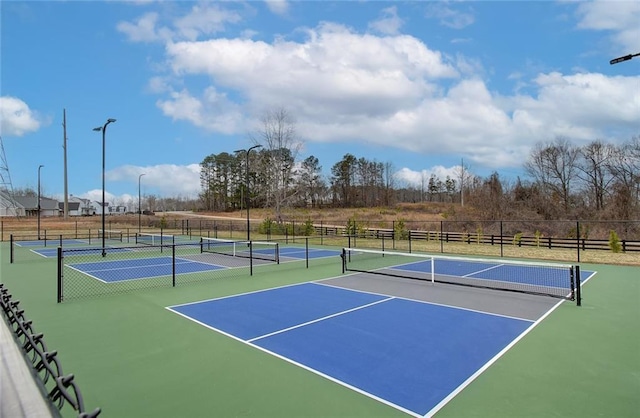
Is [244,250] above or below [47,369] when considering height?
below

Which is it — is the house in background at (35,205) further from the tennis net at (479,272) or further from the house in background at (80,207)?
the tennis net at (479,272)

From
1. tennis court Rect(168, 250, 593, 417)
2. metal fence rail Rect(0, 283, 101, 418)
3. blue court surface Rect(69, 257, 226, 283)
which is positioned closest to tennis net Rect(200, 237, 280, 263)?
blue court surface Rect(69, 257, 226, 283)

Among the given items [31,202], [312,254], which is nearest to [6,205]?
[31,202]

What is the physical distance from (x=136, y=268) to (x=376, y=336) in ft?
38.6

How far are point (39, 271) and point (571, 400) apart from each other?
16.2 meters

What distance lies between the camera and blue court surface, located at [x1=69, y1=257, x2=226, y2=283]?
42.4 feet

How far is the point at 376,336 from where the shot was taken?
6285 millimetres

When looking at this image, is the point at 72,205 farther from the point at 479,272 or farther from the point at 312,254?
the point at 479,272

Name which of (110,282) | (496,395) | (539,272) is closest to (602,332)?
(496,395)

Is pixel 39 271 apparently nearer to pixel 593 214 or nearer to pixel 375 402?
pixel 375 402

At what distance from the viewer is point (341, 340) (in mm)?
6102

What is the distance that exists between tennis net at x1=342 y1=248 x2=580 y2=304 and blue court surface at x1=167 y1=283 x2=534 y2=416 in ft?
8.11

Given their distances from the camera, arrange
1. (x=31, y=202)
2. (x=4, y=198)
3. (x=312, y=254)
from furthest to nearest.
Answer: (x=31, y=202), (x=4, y=198), (x=312, y=254)

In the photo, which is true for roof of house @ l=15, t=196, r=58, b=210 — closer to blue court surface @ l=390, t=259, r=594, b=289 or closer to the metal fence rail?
blue court surface @ l=390, t=259, r=594, b=289
